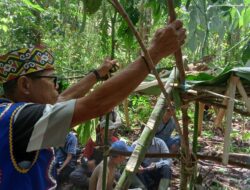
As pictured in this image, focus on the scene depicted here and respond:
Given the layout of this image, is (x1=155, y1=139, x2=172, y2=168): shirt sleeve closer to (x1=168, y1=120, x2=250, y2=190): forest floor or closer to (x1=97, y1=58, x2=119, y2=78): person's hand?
(x1=168, y1=120, x2=250, y2=190): forest floor

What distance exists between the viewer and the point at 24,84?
1.56 metres

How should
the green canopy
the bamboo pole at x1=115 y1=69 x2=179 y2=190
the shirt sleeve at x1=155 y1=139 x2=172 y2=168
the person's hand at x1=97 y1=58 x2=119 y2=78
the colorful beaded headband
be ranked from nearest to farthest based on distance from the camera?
the bamboo pole at x1=115 y1=69 x2=179 y2=190 < the green canopy < the colorful beaded headband < the person's hand at x1=97 y1=58 x2=119 y2=78 < the shirt sleeve at x1=155 y1=139 x2=172 y2=168

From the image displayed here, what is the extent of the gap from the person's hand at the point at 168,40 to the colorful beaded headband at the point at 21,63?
1.82 feet

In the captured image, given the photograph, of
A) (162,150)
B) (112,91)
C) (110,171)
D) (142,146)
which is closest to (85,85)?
(112,91)

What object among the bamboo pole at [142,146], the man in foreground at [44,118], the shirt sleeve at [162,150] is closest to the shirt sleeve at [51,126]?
the man in foreground at [44,118]

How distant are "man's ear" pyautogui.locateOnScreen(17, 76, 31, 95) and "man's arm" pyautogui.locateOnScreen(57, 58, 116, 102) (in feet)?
1.46

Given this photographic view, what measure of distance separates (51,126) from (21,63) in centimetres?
Result: 39

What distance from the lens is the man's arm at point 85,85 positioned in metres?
2.02

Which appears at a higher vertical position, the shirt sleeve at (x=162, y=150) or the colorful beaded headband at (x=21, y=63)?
the colorful beaded headband at (x=21, y=63)

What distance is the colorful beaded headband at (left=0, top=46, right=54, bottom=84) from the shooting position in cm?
154

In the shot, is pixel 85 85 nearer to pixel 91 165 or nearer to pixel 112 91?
pixel 112 91

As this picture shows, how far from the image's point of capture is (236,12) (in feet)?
7.36

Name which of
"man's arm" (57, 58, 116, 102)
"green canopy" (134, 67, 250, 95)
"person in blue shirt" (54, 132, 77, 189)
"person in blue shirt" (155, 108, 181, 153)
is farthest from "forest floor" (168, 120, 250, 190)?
"green canopy" (134, 67, 250, 95)

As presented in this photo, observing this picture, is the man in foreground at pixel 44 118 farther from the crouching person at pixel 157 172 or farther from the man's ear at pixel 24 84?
the crouching person at pixel 157 172
